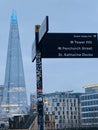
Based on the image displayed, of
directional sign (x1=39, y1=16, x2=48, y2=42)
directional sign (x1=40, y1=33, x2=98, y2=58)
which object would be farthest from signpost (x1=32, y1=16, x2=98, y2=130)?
directional sign (x1=39, y1=16, x2=48, y2=42)

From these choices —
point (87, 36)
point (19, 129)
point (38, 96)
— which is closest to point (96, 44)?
point (87, 36)

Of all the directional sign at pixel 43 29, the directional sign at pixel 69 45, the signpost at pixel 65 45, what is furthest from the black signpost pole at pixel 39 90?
the directional sign at pixel 43 29

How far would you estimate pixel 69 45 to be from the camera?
37906 mm

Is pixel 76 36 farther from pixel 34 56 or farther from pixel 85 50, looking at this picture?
pixel 34 56

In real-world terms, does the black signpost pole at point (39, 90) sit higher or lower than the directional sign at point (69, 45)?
lower

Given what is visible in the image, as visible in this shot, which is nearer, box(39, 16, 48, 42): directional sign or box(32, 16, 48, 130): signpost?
box(39, 16, 48, 42): directional sign

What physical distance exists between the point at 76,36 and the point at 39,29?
298 cm

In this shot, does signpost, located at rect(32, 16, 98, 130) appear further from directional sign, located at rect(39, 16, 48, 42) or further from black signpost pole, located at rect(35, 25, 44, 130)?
directional sign, located at rect(39, 16, 48, 42)

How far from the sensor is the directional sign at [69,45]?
3794cm

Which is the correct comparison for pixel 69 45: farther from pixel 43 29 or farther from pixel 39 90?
pixel 39 90

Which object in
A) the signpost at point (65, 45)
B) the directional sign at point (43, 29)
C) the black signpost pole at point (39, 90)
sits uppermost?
the directional sign at point (43, 29)

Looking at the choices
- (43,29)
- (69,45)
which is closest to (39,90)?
(69,45)

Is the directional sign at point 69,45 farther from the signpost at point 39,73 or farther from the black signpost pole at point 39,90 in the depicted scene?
the black signpost pole at point 39,90

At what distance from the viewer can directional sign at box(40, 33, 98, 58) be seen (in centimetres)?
3794
